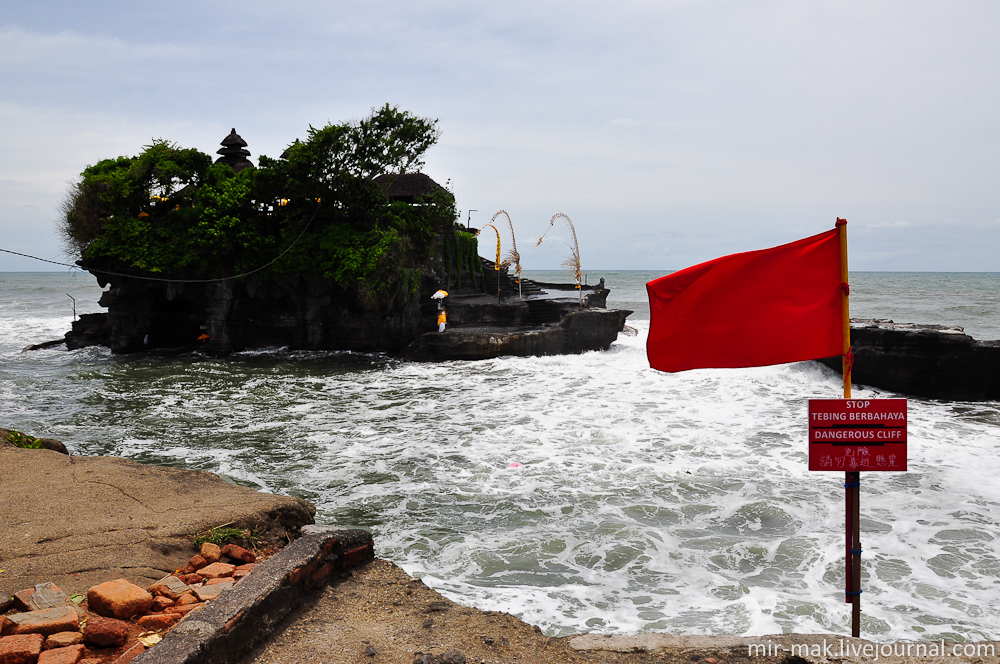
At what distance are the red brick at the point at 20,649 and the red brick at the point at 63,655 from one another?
0.15 feet

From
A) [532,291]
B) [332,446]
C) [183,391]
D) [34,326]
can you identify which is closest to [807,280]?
[332,446]

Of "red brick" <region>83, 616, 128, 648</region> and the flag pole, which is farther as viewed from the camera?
the flag pole

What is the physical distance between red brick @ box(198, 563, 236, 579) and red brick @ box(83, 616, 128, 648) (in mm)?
926

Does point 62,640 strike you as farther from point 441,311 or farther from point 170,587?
point 441,311

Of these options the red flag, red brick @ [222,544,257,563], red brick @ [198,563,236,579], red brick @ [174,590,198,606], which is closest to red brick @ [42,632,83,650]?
red brick @ [174,590,198,606]

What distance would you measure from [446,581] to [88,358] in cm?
2249

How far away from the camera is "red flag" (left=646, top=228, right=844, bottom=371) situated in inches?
151

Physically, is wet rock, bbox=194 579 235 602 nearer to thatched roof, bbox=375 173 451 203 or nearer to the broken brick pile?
the broken brick pile

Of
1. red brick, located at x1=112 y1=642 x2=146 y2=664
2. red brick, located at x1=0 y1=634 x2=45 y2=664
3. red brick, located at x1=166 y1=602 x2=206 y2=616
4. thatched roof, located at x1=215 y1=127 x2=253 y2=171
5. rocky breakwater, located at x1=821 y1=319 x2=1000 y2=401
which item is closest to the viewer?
red brick, located at x1=0 y1=634 x2=45 y2=664

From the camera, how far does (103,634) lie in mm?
3412

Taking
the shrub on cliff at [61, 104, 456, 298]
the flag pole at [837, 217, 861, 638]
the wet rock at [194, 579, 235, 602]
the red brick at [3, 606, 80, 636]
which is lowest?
the wet rock at [194, 579, 235, 602]

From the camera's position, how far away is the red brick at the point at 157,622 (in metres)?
3.63

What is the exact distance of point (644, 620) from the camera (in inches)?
200

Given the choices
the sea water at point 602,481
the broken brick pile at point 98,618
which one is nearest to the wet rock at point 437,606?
the sea water at point 602,481
